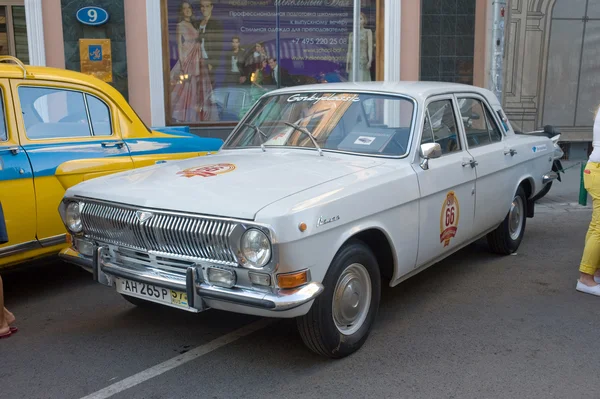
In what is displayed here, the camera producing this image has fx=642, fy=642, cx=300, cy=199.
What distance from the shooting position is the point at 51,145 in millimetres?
5305

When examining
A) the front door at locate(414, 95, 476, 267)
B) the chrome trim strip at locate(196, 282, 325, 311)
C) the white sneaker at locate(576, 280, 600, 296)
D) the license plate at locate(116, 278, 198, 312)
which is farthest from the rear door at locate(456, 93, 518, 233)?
the license plate at locate(116, 278, 198, 312)

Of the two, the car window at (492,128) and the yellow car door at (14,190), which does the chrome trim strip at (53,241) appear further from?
the car window at (492,128)

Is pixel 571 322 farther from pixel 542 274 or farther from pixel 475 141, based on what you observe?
pixel 475 141

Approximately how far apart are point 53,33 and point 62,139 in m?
6.03

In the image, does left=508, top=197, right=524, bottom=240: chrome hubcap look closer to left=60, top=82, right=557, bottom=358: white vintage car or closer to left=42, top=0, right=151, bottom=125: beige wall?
left=60, top=82, right=557, bottom=358: white vintage car

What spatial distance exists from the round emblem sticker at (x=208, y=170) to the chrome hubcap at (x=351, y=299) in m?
1.08

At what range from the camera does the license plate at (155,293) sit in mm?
3736

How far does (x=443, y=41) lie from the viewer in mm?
12383

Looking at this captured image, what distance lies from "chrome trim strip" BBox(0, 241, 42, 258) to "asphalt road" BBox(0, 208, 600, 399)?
1.54ft

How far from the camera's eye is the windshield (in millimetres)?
Answer: 4773

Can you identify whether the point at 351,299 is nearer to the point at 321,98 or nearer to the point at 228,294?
the point at 228,294

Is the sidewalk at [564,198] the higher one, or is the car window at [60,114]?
the car window at [60,114]

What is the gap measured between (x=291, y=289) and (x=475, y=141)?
2822 millimetres

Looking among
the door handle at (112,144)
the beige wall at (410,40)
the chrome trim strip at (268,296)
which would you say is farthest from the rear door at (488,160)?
the beige wall at (410,40)
